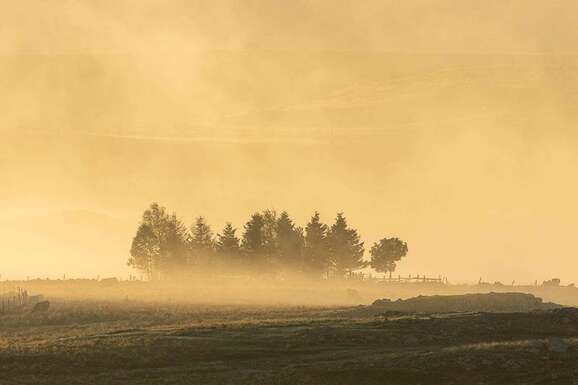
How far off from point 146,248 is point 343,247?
31.3 metres

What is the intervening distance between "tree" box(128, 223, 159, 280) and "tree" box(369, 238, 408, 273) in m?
35.1

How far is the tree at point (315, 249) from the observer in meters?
146

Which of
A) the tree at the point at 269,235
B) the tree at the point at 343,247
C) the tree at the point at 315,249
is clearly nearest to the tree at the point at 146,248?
the tree at the point at 269,235

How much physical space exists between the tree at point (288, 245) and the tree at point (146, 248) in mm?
19621

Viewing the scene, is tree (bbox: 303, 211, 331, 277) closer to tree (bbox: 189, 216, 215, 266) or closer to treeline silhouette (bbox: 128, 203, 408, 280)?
treeline silhouette (bbox: 128, 203, 408, 280)

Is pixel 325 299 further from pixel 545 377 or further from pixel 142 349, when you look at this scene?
pixel 545 377

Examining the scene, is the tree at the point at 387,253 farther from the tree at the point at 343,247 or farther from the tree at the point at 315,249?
the tree at the point at 315,249

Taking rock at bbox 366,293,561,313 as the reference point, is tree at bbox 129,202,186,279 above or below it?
above

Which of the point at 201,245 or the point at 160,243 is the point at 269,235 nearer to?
the point at 201,245

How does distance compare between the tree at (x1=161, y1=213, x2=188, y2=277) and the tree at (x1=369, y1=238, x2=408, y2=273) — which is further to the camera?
the tree at (x1=369, y1=238, x2=408, y2=273)

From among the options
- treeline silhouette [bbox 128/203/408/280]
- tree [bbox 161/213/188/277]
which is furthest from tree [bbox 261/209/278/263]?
tree [bbox 161/213/188/277]

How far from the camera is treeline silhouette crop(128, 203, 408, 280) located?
144875mm

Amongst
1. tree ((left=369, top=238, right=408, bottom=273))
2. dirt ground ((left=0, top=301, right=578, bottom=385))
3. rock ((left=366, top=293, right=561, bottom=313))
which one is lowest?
dirt ground ((left=0, top=301, right=578, bottom=385))

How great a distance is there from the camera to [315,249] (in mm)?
146250
